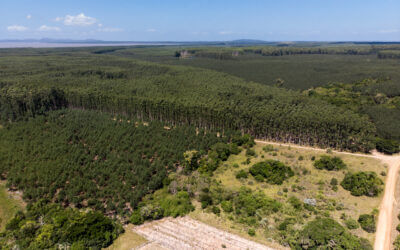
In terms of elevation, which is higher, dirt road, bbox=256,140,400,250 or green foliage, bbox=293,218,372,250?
green foliage, bbox=293,218,372,250

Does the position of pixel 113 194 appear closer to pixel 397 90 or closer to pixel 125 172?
pixel 125 172

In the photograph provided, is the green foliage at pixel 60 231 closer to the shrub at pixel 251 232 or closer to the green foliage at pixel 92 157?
the green foliage at pixel 92 157

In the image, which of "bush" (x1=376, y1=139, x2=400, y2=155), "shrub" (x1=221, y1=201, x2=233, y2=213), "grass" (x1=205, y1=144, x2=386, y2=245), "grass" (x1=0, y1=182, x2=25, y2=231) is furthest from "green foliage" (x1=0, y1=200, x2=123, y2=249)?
"bush" (x1=376, y1=139, x2=400, y2=155)

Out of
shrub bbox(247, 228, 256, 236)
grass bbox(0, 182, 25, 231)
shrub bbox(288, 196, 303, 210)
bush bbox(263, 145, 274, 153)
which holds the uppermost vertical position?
bush bbox(263, 145, 274, 153)

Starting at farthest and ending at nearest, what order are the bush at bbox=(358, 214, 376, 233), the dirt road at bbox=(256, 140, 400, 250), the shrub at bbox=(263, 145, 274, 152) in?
the shrub at bbox=(263, 145, 274, 152), the bush at bbox=(358, 214, 376, 233), the dirt road at bbox=(256, 140, 400, 250)

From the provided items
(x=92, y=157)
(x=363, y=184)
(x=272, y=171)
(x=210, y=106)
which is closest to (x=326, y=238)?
(x=363, y=184)

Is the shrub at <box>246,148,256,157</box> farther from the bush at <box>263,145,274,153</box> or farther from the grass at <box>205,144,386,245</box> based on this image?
the bush at <box>263,145,274,153</box>

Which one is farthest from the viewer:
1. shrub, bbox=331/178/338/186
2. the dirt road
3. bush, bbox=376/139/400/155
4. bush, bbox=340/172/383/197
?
bush, bbox=376/139/400/155
